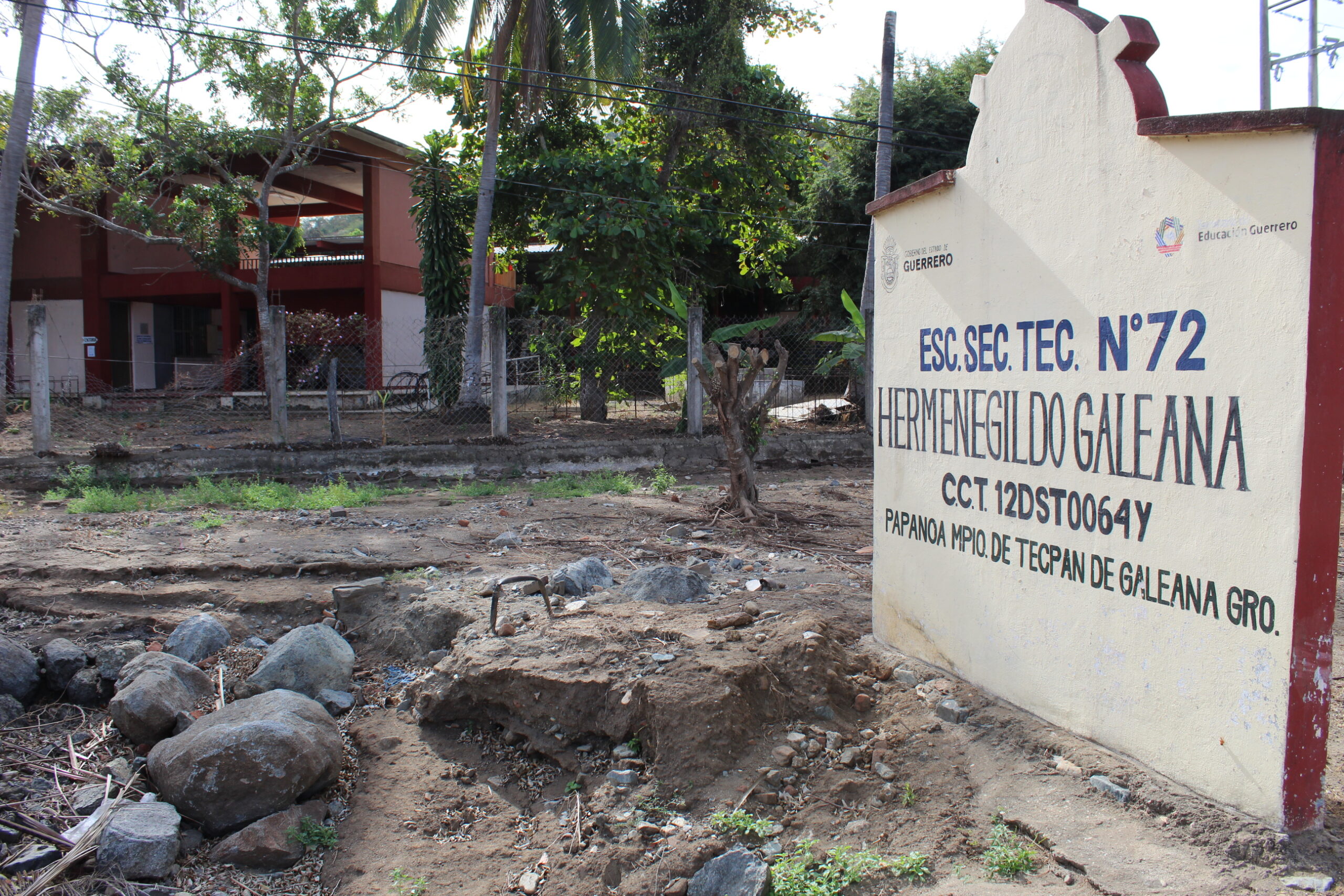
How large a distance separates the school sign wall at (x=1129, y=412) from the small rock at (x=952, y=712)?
0.17m

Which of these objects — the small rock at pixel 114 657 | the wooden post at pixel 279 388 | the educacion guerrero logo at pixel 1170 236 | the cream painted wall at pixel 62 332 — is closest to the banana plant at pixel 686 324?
the wooden post at pixel 279 388

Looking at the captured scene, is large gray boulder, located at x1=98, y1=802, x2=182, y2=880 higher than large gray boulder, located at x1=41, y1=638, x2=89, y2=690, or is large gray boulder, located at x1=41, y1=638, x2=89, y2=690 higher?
large gray boulder, located at x1=41, y1=638, x2=89, y2=690

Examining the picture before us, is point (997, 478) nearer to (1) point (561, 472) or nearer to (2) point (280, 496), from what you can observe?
(2) point (280, 496)

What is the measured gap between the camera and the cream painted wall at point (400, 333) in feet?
61.9

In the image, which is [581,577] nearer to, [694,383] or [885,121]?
[694,383]

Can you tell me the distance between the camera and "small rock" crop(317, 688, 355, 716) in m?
4.00

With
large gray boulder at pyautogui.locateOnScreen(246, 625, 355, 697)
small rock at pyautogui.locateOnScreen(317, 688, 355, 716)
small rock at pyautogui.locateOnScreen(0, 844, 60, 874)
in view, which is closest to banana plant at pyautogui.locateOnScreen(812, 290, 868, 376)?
large gray boulder at pyautogui.locateOnScreen(246, 625, 355, 697)

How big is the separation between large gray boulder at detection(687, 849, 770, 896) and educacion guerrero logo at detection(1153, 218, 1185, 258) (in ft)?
7.20

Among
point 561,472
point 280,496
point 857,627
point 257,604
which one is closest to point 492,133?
point 561,472

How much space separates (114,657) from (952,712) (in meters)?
3.85

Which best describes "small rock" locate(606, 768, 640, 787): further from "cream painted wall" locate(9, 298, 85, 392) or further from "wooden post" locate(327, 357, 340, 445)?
"cream painted wall" locate(9, 298, 85, 392)

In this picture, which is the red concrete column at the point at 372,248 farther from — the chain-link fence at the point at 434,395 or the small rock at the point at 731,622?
the small rock at the point at 731,622

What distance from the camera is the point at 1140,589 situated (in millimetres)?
2711

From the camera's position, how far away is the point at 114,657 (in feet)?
13.6
